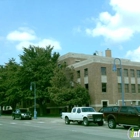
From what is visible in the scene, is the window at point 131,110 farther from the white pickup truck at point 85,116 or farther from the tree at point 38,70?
the tree at point 38,70

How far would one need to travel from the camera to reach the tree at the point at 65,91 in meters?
42.6

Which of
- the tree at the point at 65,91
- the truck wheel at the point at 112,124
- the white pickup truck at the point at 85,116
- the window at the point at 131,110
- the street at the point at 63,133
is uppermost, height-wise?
the tree at the point at 65,91

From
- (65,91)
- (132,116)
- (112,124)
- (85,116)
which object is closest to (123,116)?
(132,116)

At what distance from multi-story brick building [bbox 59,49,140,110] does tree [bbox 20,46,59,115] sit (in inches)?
224

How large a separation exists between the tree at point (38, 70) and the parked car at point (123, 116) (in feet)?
89.0

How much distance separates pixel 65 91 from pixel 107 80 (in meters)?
9.05

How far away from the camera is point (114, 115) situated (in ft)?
70.2

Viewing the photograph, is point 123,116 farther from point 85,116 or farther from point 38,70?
point 38,70

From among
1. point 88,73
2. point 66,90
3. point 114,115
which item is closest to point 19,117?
point 66,90

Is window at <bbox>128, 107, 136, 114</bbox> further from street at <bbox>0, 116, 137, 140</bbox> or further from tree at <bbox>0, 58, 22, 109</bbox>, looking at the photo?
tree at <bbox>0, 58, 22, 109</bbox>

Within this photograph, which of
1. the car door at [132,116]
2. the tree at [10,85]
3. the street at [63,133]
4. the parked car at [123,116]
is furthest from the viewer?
the tree at [10,85]

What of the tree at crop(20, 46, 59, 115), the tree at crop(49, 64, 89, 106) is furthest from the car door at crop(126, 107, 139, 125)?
the tree at crop(20, 46, 59, 115)

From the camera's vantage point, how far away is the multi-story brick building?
4603cm

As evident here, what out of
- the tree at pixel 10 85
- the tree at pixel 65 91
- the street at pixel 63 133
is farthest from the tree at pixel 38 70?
the street at pixel 63 133
